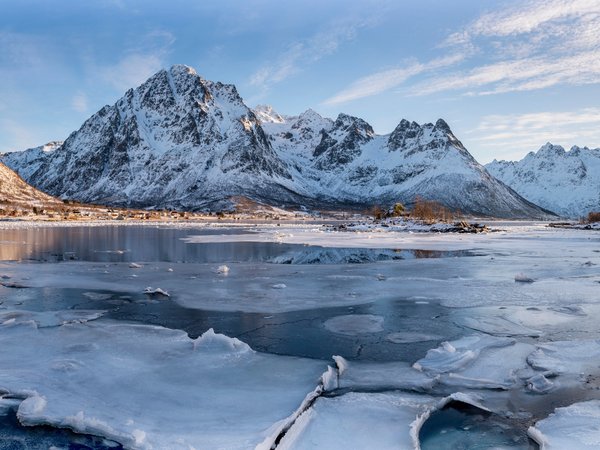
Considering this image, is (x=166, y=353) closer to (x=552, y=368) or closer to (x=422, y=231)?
(x=552, y=368)

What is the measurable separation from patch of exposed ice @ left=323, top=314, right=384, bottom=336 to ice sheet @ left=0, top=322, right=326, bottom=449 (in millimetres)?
3406

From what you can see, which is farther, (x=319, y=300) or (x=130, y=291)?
(x=130, y=291)

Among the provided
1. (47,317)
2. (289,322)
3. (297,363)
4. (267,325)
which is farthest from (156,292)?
(297,363)

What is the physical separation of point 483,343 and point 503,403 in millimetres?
3716

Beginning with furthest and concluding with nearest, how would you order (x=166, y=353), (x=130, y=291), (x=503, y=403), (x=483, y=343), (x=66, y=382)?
(x=130, y=291) < (x=483, y=343) < (x=166, y=353) < (x=66, y=382) < (x=503, y=403)

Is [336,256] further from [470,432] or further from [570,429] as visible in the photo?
[570,429]

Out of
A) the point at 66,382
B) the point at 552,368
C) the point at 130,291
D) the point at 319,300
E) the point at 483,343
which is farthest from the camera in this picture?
the point at 130,291

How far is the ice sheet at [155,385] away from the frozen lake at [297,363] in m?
0.04

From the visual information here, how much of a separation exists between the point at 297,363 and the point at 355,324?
4530 mm

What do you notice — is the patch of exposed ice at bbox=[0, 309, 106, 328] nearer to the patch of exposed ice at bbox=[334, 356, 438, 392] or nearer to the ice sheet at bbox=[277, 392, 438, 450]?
the patch of exposed ice at bbox=[334, 356, 438, 392]

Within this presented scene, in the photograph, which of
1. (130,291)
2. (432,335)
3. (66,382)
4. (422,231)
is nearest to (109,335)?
(66,382)

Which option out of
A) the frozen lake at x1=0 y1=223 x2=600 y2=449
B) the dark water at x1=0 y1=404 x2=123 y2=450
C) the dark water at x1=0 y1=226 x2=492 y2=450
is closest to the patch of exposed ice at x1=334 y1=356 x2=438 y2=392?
the frozen lake at x1=0 y1=223 x2=600 y2=449

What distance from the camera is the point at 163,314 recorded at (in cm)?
1739

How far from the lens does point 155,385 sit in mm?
10586
